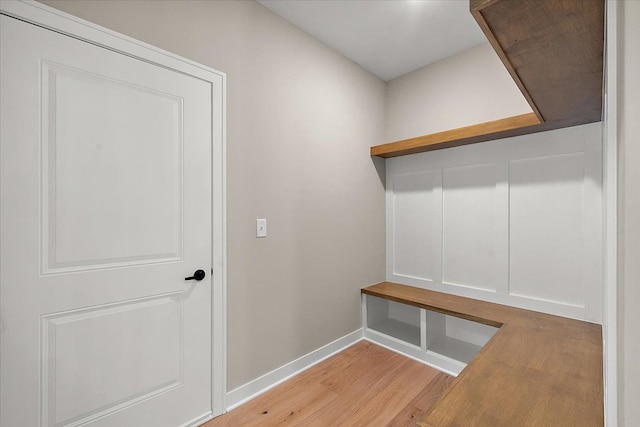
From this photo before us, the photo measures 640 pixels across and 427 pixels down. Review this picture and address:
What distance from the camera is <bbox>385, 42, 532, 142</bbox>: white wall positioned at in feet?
7.23

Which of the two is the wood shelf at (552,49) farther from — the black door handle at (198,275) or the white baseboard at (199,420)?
the white baseboard at (199,420)

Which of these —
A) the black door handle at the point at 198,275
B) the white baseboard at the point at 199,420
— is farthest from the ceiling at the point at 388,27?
the white baseboard at the point at 199,420

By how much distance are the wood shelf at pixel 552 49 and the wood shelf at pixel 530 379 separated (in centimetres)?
128

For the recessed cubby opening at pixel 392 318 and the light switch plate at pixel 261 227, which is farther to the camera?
the recessed cubby opening at pixel 392 318

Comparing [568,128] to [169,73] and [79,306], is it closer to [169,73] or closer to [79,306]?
[169,73]

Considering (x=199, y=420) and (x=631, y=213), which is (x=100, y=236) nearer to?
(x=199, y=420)

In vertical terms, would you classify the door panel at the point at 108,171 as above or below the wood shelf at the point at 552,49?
below

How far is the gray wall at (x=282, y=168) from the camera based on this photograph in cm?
168

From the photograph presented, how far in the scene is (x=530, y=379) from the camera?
1224 millimetres

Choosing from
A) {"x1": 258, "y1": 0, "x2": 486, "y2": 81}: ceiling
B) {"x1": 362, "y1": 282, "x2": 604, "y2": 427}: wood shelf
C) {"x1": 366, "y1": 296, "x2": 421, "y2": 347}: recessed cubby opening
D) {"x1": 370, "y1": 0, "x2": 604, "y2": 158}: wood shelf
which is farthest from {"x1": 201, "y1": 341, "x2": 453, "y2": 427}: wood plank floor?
{"x1": 258, "y1": 0, "x2": 486, "y2": 81}: ceiling

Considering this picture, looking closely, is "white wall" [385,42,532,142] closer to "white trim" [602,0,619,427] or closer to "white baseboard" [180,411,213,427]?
"white trim" [602,0,619,427]

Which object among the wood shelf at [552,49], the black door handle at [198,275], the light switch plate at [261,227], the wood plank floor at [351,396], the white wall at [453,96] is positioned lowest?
the wood plank floor at [351,396]

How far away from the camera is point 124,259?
55.1 inches

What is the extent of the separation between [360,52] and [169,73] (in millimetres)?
1639
